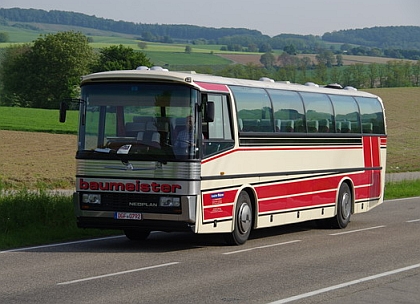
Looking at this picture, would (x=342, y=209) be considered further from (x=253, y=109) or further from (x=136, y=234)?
(x=136, y=234)

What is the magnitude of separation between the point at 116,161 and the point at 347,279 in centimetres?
495

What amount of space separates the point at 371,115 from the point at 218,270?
36.2ft

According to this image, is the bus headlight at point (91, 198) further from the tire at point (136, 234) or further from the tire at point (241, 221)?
the tire at point (241, 221)

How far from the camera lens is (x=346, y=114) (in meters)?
22.1

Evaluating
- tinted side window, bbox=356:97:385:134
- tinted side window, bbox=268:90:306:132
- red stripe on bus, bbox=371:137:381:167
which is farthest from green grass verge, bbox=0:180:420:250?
red stripe on bus, bbox=371:137:381:167

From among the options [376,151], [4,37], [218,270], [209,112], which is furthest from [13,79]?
[218,270]

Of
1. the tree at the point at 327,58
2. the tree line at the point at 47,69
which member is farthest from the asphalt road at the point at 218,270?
the tree at the point at 327,58

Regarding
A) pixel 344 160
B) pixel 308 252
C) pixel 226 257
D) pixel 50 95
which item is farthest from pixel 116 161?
pixel 50 95

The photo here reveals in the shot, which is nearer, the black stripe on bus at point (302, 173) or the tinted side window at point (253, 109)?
the black stripe on bus at point (302, 173)

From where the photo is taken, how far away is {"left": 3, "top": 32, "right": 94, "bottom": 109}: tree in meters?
122

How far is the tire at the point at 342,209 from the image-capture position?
21.5 m

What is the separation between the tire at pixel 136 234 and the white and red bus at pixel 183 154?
0.07 ft

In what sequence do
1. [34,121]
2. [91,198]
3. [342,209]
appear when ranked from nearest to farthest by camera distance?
[91,198], [342,209], [34,121]

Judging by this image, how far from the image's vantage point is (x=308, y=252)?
53.1 ft
